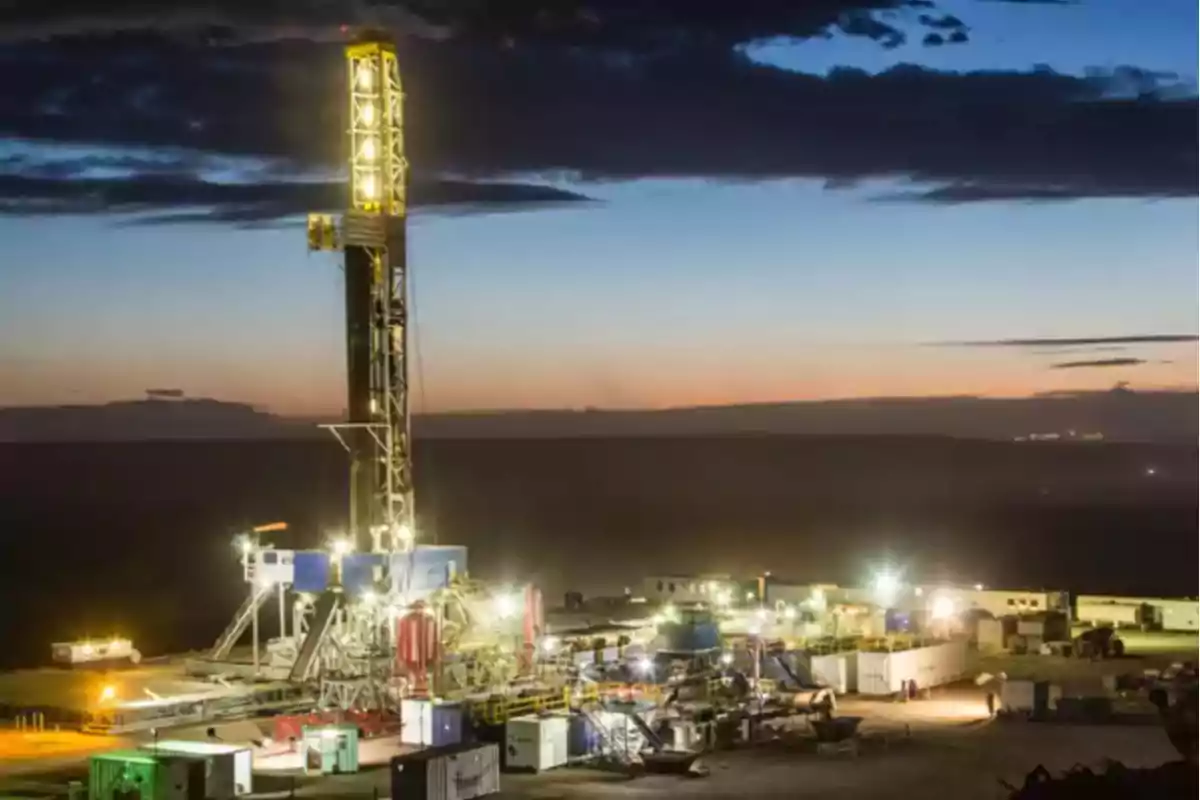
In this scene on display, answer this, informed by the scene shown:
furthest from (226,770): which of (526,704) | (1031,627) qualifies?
(1031,627)

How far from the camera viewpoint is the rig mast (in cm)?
2664

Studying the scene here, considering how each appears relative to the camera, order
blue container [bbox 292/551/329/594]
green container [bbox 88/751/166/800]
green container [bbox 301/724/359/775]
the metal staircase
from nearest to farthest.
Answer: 1. green container [bbox 88/751/166/800]
2. green container [bbox 301/724/359/775]
3. blue container [bbox 292/551/329/594]
4. the metal staircase

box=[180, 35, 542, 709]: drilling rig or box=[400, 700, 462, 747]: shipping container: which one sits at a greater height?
box=[180, 35, 542, 709]: drilling rig

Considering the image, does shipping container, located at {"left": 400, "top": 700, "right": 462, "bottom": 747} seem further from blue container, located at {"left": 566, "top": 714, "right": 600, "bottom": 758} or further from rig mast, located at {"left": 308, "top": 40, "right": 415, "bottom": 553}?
rig mast, located at {"left": 308, "top": 40, "right": 415, "bottom": 553}

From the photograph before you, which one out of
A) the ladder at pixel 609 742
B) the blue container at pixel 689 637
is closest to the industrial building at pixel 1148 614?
the blue container at pixel 689 637

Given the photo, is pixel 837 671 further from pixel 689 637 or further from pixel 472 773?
pixel 472 773

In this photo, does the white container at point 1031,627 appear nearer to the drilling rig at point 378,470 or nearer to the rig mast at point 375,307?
the drilling rig at point 378,470

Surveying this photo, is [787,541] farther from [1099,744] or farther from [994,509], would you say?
[1099,744]

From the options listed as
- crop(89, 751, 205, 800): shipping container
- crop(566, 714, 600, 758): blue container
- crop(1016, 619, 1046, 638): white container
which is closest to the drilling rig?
crop(566, 714, 600, 758): blue container

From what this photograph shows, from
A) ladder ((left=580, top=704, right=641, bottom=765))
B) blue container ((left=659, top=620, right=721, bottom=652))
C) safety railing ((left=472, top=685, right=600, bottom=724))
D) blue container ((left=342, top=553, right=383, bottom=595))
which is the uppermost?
blue container ((left=342, top=553, right=383, bottom=595))

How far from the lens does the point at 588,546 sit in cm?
8862

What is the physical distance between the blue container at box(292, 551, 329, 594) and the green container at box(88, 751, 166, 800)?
8567 mm

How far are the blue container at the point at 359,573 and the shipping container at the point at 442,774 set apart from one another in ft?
25.3

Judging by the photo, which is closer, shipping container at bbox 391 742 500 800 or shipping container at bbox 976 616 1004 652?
shipping container at bbox 391 742 500 800
